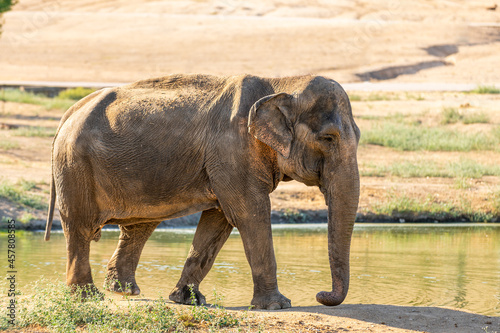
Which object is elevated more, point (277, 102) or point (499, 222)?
point (277, 102)

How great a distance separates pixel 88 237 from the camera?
7.64 meters

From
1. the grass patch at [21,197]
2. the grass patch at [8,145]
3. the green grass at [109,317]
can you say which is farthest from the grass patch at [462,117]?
the green grass at [109,317]

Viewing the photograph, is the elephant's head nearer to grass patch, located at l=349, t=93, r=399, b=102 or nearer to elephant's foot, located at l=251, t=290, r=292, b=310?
elephant's foot, located at l=251, t=290, r=292, b=310

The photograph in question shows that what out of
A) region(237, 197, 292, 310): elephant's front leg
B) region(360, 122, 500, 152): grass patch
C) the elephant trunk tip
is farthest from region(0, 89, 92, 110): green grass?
the elephant trunk tip

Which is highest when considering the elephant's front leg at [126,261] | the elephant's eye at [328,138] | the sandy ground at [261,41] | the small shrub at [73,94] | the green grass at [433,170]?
the elephant's eye at [328,138]

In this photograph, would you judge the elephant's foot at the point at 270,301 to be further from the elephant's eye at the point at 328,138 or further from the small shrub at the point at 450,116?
the small shrub at the point at 450,116

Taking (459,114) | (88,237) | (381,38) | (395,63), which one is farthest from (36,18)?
(88,237)

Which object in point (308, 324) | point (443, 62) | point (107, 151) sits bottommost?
point (443, 62)

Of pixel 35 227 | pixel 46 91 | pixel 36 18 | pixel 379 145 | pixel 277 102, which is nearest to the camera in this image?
pixel 277 102

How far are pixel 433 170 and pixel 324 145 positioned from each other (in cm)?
1269

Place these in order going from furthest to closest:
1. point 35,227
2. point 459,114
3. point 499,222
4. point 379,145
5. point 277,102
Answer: point 459,114 < point 379,145 < point 499,222 < point 35,227 < point 277,102

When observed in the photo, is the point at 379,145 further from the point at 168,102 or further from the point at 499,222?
the point at 168,102

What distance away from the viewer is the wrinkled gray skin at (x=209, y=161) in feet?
22.8

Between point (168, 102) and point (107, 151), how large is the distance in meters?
0.71
